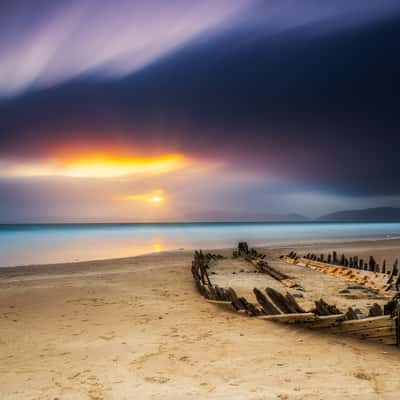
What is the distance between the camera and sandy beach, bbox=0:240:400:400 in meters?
4.40

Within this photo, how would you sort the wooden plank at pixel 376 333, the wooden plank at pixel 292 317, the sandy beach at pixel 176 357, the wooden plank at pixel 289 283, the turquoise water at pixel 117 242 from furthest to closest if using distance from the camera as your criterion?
the turquoise water at pixel 117 242, the wooden plank at pixel 289 283, the wooden plank at pixel 292 317, the wooden plank at pixel 376 333, the sandy beach at pixel 176 357

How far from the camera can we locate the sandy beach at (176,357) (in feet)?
14.4

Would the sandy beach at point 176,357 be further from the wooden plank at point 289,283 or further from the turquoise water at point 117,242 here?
the turquoise water at point 117,242

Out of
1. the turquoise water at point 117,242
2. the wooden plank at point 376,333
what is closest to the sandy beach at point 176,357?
the wooden plank at point 376,333

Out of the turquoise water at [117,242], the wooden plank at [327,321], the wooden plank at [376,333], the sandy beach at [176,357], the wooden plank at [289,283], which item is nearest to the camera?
the sandy beach at [176,357]

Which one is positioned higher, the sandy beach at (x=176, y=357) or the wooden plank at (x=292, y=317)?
the wooden plank at (x=292, y=317)

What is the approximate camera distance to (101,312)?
29.3ft

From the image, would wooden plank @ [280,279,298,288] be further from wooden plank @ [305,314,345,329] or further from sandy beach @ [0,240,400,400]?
wooden plank @ [305,314,345,329]

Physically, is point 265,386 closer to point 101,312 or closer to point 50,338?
point 50,338

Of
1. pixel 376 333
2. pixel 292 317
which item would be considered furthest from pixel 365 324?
pixel 292 317

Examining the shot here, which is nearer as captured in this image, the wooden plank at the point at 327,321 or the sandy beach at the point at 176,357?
the sandy beach at the point at 176,357

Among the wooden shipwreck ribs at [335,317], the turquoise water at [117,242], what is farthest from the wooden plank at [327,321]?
the turquoise water at [117,242]

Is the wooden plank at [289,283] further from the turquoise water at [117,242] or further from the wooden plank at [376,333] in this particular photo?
the turquoise water at [117,242]

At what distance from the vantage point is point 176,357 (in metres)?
5.58
